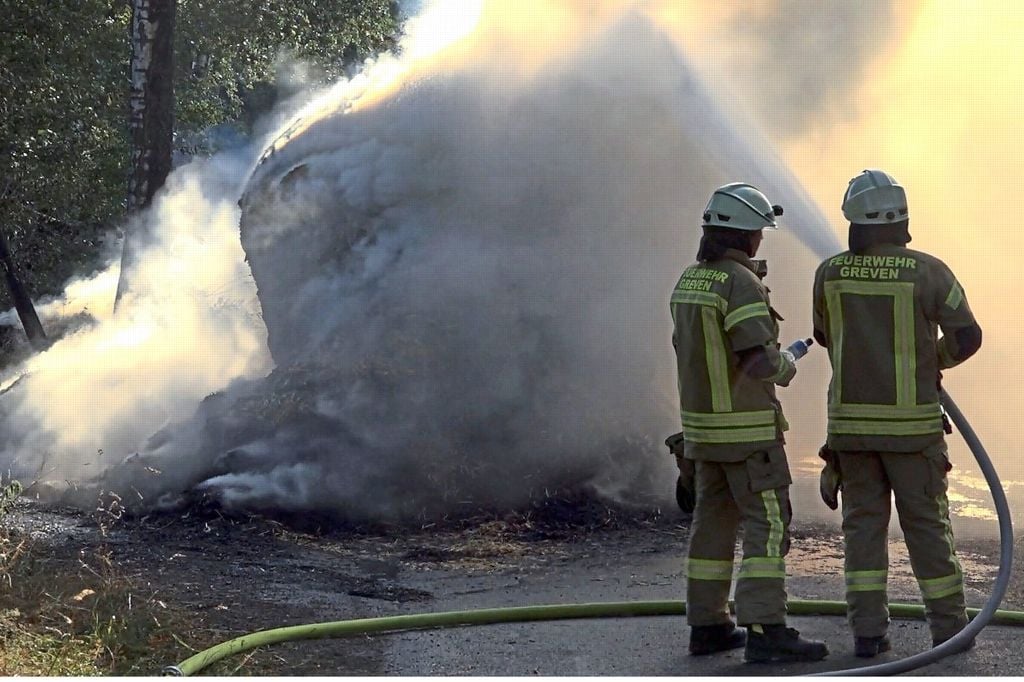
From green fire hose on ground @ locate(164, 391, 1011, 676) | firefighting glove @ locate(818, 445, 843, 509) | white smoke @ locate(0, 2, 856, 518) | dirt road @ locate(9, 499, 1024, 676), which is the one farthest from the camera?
white smoke @ locate(0, 2, 856, 518)

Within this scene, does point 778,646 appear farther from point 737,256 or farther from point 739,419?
point 737,256

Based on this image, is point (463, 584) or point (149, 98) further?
point (149, 98)

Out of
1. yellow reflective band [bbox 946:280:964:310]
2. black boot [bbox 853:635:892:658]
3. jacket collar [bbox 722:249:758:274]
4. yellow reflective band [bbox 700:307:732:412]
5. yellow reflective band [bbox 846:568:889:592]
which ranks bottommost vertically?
black boot [bbox 853:635:892:658]

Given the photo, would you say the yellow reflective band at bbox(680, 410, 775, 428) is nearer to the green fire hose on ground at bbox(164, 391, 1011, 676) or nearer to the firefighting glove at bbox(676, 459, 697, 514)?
the firefighting glove at bbox(676, 459, 697, 514)

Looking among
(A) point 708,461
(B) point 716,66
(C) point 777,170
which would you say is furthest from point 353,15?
(A) point 708,461

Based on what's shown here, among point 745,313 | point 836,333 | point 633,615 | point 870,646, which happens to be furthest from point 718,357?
point 633,615

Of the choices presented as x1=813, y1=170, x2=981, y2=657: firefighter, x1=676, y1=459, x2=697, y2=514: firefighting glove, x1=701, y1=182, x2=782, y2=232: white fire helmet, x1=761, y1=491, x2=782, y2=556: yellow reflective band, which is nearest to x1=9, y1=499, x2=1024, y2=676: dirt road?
x1=813, y1=170, x2=981, y2=657: firefighter

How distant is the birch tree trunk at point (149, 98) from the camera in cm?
1488

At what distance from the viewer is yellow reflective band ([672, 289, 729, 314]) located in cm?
563

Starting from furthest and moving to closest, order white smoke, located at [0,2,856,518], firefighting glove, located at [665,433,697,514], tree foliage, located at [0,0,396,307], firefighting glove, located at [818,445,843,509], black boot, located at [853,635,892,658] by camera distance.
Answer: tree foliage, located at [0,0,396,307] < white smoke, located at [0,2,856,518] < firefighting glove, located at [665,433,697,514] < firefighting glove, located at [818,445,843,509] < black boot, located at [853,635,892,658]

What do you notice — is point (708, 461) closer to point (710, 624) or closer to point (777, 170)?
point (710, 624)

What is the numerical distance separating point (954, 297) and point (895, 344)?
286 millimetres

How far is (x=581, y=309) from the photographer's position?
32.8ft

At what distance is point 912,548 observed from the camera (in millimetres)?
5719
